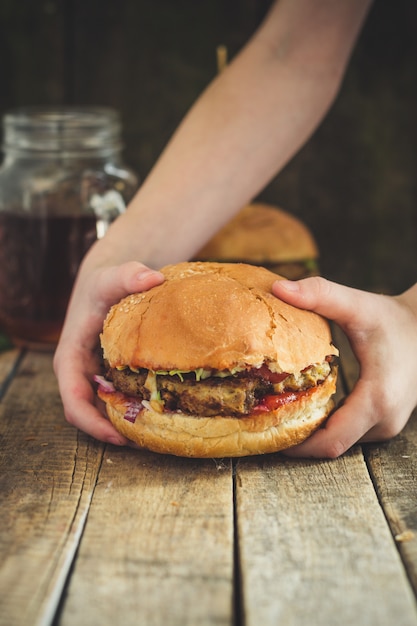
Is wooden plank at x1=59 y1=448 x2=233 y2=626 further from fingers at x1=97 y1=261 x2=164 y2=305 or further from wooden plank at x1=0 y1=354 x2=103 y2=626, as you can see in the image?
fingers at x1=97 y1=261 x2=164 y2=305

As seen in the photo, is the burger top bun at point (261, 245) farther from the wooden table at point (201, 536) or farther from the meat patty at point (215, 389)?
the meat patty at point (215, 389)

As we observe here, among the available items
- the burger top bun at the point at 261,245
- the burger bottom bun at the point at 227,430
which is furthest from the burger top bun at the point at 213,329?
the burger top bun at the point at 261,245

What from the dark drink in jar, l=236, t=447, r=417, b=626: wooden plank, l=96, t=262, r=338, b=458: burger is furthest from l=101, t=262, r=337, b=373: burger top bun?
the dark drink in jar

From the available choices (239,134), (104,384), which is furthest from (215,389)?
(239,134)

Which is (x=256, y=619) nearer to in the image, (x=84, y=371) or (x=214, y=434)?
(x=214, y=434)

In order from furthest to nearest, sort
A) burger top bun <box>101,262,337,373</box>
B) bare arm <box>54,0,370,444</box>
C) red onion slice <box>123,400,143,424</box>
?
bare arm <box>54,0,370,444</box>
red onion slice <box>123,400,143,424</box>
burger top bun <box>101,262,337,373</box>

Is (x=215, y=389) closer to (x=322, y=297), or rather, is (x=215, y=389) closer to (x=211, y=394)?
(x=211, y=394)

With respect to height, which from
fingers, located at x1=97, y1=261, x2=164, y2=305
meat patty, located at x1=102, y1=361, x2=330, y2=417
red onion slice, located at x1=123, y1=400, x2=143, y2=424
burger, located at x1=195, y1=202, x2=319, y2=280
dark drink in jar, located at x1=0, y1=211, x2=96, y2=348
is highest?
fingers, located at x1=97, y1=261, x2=164, y2=305

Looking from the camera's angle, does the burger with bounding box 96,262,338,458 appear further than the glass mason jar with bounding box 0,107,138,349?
No

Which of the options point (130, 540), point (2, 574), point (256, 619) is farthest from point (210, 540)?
point (2, 574)
